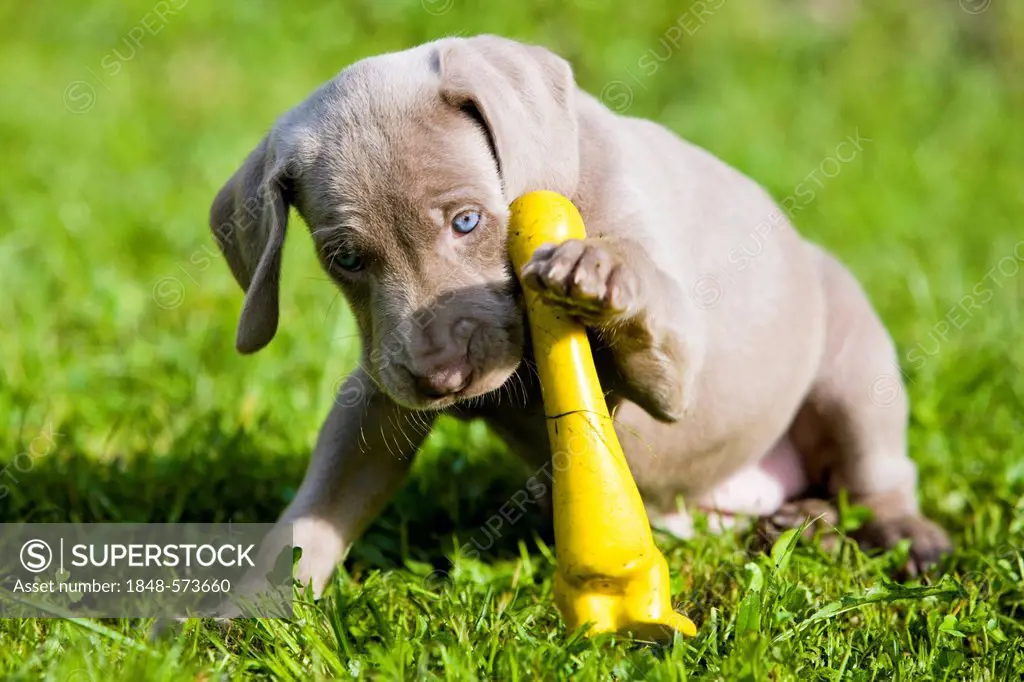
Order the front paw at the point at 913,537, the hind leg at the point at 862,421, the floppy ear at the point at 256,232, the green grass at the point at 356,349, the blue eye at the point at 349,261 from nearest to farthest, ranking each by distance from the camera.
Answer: the green grass at the point at 356,349 → the blue eye at the point at 349,261 → the floppy ear at the point at 256,232 → the front paw at the point at 913,537 → the hind leg at the point at 862,421

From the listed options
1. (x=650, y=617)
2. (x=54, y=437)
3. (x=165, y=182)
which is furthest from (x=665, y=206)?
(x=165, y=182)

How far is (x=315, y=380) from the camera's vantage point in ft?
17.9

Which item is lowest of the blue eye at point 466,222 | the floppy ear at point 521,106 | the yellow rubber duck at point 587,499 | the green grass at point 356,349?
the green grass at point 356,349

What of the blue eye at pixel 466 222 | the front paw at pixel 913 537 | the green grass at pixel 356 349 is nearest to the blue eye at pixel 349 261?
the blue eye at pixel 466 222

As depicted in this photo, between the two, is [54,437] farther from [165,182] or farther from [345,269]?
[165,182]

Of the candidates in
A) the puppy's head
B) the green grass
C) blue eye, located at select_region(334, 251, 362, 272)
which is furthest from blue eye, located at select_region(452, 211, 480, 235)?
the green grass

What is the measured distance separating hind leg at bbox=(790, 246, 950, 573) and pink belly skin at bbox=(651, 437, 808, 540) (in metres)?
0.10

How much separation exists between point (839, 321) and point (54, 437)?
10.0ft

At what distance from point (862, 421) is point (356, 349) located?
7.72 ft

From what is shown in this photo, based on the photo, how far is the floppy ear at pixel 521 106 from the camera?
10.9 ft

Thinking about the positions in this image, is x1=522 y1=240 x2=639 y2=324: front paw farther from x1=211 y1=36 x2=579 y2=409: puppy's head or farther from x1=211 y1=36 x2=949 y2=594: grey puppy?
x1=211 y1=36 x2=579 y2=409: puppy's head

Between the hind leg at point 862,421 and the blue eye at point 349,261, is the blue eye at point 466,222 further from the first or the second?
the hind leg at point 862,421

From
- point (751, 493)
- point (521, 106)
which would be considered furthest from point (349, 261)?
point (751, 493)

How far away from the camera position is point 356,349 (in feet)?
18.7
